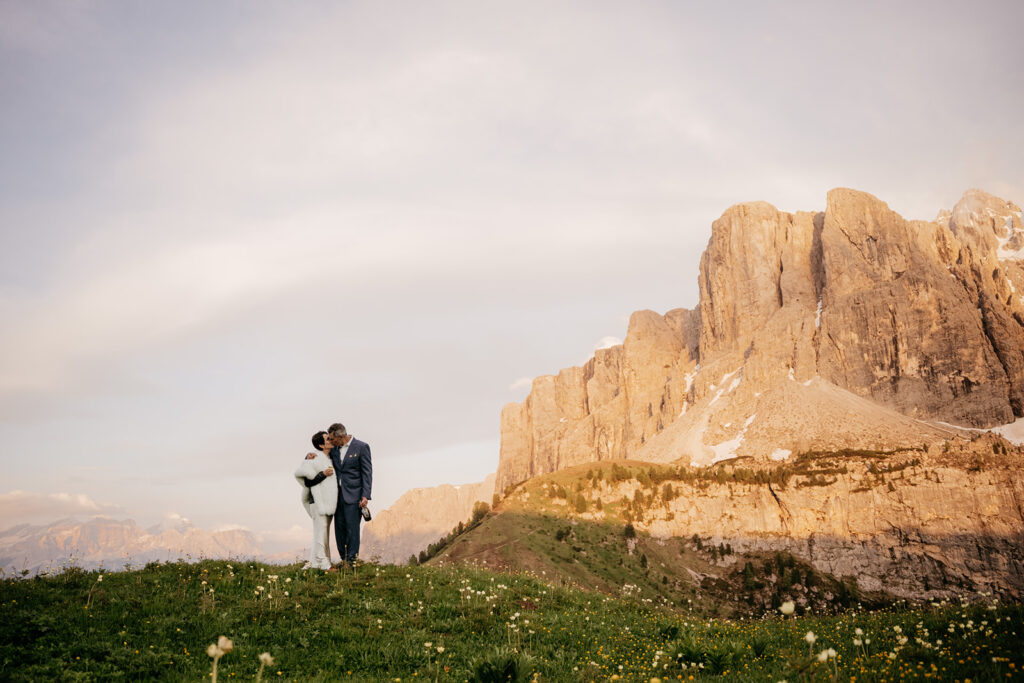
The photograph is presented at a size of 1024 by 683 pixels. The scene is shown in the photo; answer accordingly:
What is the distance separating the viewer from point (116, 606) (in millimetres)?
11766

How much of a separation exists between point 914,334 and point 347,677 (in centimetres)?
21825

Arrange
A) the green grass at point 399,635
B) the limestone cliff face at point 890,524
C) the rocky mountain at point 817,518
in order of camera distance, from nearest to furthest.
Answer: the green grass at point 399,635
the rocky mountain at point 817,518
the limestone cliff face at point 890,524

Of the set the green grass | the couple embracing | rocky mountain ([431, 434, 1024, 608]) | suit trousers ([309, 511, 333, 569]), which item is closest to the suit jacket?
the couple embracing

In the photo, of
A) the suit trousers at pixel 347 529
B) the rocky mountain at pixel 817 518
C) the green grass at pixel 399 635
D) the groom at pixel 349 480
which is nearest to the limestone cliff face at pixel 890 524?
the rocky mountain at pixel 817 518

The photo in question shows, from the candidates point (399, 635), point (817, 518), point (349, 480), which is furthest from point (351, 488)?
point (817, 518)

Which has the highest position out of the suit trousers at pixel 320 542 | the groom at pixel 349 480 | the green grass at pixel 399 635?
the groom at pixel 349 480

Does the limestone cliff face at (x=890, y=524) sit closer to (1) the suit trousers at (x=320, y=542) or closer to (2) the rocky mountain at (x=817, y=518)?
(2) the rocky mountain at (x=817, y=518)

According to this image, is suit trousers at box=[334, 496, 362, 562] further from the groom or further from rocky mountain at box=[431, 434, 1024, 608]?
rocky mountain at box=[431, 434, 1024, 608]

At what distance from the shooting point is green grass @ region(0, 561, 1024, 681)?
9.12 meters

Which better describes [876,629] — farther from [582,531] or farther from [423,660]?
[582,531]

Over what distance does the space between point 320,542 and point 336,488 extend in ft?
5.37

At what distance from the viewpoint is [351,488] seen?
16.7 m

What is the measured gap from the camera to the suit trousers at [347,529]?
16750 millimetres

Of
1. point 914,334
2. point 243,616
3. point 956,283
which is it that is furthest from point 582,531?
point 956,283
